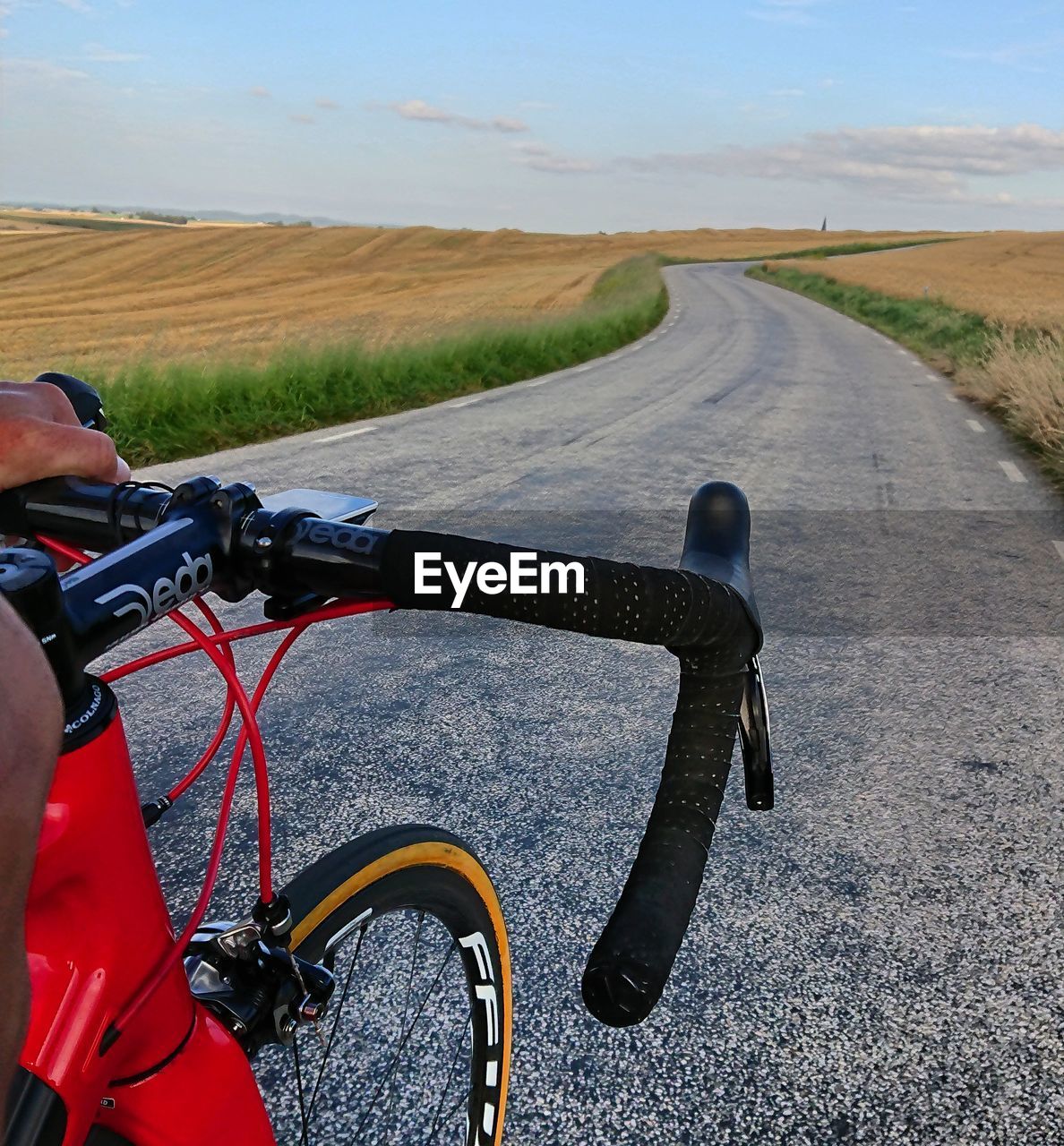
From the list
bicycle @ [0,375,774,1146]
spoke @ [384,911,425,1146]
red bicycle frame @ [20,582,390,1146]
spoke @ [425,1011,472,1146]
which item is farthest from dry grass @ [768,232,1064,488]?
red bicycle frame @ [20,582,390,1146]

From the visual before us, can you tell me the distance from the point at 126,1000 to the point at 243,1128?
0.25 meters

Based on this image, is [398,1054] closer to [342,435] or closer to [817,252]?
[342,435]

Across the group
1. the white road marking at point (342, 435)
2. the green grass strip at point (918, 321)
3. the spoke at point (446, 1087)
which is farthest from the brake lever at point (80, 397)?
the green grass strip at point (918, 321)

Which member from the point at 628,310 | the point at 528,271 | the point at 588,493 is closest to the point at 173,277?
the point at 528,271

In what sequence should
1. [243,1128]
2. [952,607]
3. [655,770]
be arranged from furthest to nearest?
[952,607]
[655,770]
[243,1128]

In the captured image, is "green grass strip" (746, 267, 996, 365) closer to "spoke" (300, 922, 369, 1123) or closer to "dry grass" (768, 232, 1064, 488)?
"dry grass" (768, 232, 1064, 488)

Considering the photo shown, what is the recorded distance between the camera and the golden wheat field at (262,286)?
763 inches

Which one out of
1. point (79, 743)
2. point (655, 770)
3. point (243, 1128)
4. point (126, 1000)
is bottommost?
point (655, 770)

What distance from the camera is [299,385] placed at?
10367 millimetres

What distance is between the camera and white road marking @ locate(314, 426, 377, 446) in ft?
28.4

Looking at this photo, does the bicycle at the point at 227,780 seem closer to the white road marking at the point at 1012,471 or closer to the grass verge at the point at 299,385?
the grass verge at the point at 299,385

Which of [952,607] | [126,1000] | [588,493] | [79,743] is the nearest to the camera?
[79,743]

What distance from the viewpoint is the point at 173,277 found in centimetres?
5266

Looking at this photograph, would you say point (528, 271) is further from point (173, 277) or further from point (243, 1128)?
point (243, 1128)
